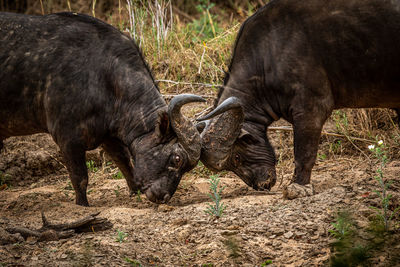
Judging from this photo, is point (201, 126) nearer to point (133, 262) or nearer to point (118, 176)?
point (118, 176)

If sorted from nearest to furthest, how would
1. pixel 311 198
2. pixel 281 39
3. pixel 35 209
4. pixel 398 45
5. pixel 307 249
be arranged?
pixel 307 249, pixel 311 198, pixel 398 45, pixel 281 39, pixel 35 209

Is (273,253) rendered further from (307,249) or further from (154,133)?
(154,133)

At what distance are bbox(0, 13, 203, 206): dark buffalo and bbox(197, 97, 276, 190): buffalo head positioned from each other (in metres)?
0.27

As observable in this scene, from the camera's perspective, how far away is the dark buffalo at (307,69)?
551 cm

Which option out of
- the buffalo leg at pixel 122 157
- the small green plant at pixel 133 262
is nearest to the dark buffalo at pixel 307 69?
the buffalo leg at pixel 122 157

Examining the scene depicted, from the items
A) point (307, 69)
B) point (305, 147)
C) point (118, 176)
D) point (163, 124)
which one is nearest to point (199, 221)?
point (163, 124)

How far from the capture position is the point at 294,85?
567 centimetres

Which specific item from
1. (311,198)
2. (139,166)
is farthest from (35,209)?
(311,198)

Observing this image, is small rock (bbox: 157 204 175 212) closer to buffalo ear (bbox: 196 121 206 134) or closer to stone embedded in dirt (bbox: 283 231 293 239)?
buffalo ear (bbox: 196 121 206 134)

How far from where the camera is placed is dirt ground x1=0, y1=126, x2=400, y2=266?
3.89 m

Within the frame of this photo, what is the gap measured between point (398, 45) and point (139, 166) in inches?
117

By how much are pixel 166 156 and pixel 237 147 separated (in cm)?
96

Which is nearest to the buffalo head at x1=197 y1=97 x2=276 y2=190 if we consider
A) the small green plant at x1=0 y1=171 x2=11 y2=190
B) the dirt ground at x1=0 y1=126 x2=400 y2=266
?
the dirt ground at x1=0 y1=126 x2=400 y2=266

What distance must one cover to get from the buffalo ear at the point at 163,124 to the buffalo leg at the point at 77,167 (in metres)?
0.95
